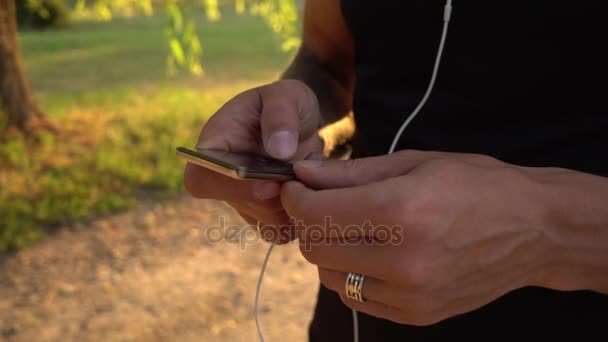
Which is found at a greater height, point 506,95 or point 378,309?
point 506,95

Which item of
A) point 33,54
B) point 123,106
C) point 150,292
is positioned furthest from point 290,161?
point 33,54

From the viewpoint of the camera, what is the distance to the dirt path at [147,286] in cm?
293

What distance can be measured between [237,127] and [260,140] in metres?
0.07

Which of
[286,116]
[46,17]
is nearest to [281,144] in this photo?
[286,116]

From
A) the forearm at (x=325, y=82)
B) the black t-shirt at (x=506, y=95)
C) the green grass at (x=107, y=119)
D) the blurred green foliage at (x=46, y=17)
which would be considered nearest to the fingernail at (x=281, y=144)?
the black t-shirt at (x=506, y=95)

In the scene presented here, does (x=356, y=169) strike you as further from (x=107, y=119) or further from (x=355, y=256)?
(x=107, y=119)

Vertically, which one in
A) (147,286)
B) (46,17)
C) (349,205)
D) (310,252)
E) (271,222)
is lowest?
(147,286)

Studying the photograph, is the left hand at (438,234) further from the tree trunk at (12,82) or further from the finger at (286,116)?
the tree trunk at (12,82)

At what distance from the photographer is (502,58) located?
0.97 meters

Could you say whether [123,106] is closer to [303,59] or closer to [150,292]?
[150,292]

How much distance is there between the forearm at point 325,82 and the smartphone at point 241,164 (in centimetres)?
41

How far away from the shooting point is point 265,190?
0.99m

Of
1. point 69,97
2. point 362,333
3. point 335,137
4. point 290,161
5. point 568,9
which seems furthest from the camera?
point 69,97

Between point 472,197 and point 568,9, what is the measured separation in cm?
39
